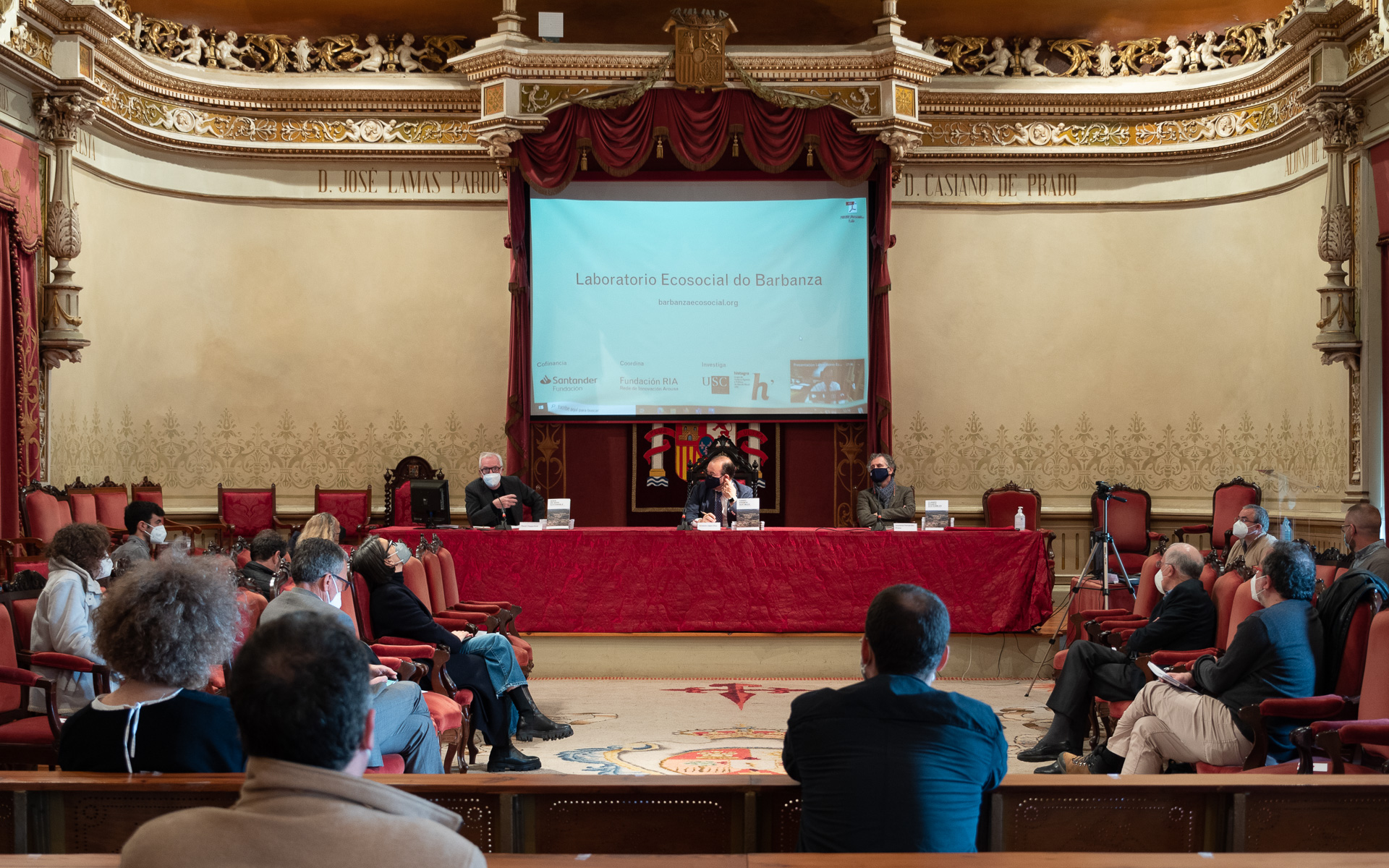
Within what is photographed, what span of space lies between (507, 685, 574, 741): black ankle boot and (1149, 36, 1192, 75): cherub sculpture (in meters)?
7.74

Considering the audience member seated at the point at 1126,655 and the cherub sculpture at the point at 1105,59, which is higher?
the cherub sculpture at the point at 1105,59

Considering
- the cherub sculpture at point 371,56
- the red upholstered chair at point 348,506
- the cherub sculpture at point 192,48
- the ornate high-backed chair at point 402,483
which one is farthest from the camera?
the cherub sculpture at point 371,56

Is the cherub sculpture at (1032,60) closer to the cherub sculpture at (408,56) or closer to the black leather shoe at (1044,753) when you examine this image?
the cherub sculpture at (408,56)

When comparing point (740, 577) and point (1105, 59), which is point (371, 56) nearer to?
point (740, 577)

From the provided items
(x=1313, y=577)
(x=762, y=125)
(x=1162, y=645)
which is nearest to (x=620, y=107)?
(x=762, y=125)

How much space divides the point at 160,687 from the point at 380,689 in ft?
4.19

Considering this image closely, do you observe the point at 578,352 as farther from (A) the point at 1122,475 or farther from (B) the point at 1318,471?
(B) the point at 1318,471

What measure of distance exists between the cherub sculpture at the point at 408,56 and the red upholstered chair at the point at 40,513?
4.51 metres

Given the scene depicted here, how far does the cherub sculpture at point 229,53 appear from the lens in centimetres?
965

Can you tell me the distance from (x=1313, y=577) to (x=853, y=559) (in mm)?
3152

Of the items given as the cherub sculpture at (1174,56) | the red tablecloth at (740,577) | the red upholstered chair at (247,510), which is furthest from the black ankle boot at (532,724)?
the cherub sculpture at (1174,56)

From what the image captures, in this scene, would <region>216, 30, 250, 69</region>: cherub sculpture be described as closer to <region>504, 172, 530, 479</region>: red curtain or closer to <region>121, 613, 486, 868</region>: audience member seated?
<region>504, 172, 530, 479</region>: red curtain

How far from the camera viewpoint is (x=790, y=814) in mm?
2195

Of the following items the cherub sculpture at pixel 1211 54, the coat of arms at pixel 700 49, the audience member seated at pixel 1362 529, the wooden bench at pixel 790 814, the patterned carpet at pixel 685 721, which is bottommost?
the patterned carpet at pixel 685 721
